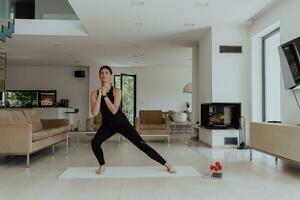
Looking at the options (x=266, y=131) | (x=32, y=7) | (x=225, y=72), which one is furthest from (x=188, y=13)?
(x=32, y=7)

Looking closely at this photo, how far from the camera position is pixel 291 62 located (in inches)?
177

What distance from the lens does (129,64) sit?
12570 millimetres

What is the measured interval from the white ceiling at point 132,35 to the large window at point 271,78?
2.37ft

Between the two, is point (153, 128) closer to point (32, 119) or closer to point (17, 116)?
Result: point (32, 119)

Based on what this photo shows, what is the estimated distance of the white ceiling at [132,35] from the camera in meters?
5.57

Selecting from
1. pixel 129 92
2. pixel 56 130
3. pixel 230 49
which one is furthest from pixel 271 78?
pixel 129 92

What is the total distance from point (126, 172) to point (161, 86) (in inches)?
368

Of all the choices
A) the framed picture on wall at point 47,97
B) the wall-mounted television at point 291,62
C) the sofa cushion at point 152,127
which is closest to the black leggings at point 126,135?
the wall-mounted television at point 291,62

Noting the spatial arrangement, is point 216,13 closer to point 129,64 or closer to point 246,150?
point 246,150

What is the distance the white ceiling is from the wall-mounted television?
119 cm

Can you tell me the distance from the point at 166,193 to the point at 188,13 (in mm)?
4022

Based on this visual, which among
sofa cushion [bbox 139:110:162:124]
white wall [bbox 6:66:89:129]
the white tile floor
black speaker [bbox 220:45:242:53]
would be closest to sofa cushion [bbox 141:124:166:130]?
sofa cushion [bbox 139:110:162:124]

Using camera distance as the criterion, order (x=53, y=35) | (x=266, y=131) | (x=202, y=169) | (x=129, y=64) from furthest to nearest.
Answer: (x=129, y=64) → (x=53, y=35) → (x=266, y=131) → (x=202, y=169)

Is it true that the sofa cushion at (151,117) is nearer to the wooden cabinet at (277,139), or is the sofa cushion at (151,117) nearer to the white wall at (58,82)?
the wooden cabinet at (277,139)
